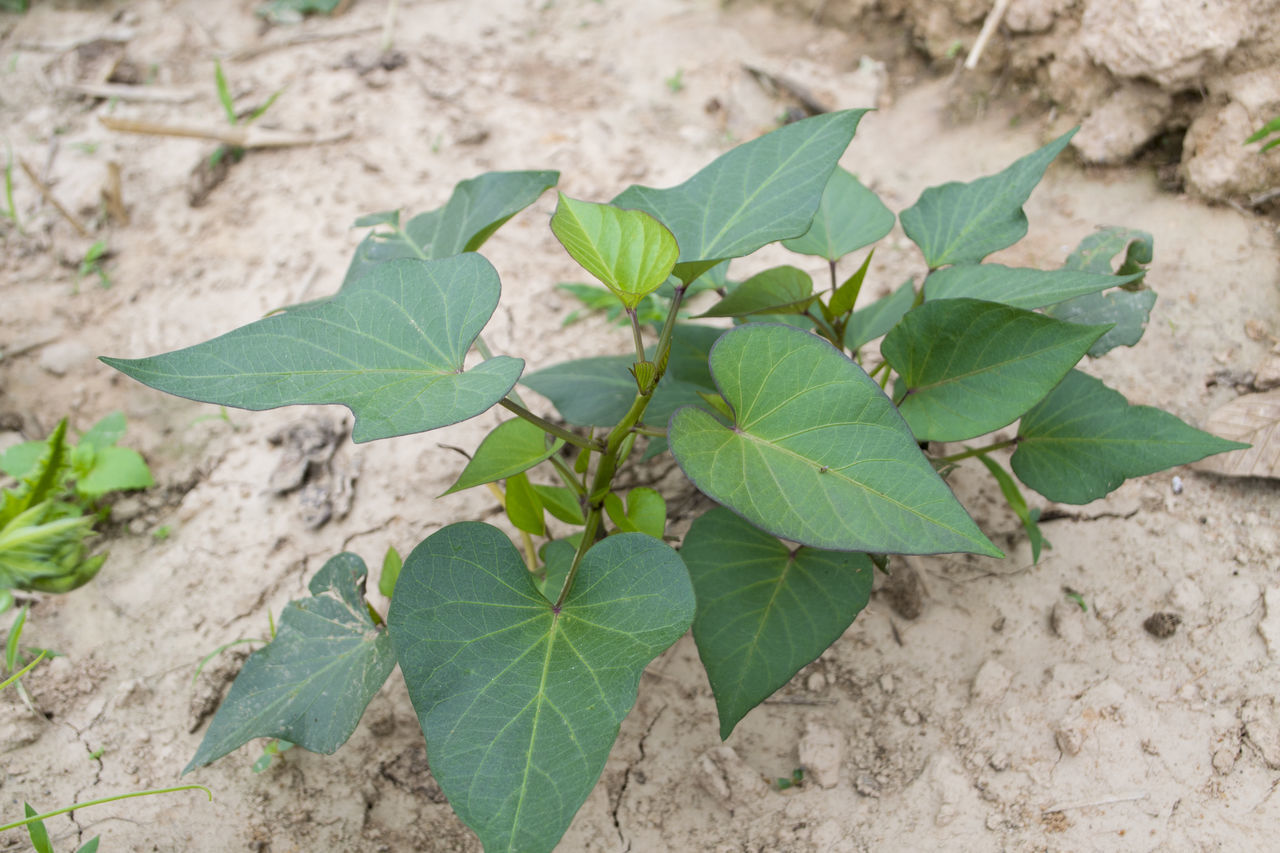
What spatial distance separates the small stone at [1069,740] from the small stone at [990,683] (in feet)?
0.33

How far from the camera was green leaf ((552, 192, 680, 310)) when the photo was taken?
1073mm

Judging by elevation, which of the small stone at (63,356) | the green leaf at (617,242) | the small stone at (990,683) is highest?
the green leaf at (617,242)

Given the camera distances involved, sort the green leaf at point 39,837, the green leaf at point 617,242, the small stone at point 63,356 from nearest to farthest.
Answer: the green leaf at point 617,242 → the green leaf at point 39,837 → the small stone at point 63,356

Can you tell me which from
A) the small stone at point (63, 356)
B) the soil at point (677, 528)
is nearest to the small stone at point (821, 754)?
the soil at point (677, 528)

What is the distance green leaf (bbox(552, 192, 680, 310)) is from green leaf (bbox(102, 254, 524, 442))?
5.0 inches

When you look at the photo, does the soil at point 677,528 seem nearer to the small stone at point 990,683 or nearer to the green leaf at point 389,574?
the small stone at point 990,683

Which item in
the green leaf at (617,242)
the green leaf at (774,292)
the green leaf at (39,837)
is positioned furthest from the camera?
the green leaf at (774,292)

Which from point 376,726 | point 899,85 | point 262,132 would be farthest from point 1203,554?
point 262,132

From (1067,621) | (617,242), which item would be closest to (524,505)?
(617,242)

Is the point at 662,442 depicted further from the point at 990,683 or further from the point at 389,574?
the point at 990,683

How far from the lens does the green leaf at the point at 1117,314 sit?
1413 millimetres

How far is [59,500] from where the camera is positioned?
177cm

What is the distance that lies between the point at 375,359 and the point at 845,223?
3.11 ft

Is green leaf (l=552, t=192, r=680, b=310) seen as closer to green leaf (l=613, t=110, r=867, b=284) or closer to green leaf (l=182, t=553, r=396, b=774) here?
green leaf (l=613, t=110, r=867, b=284)
